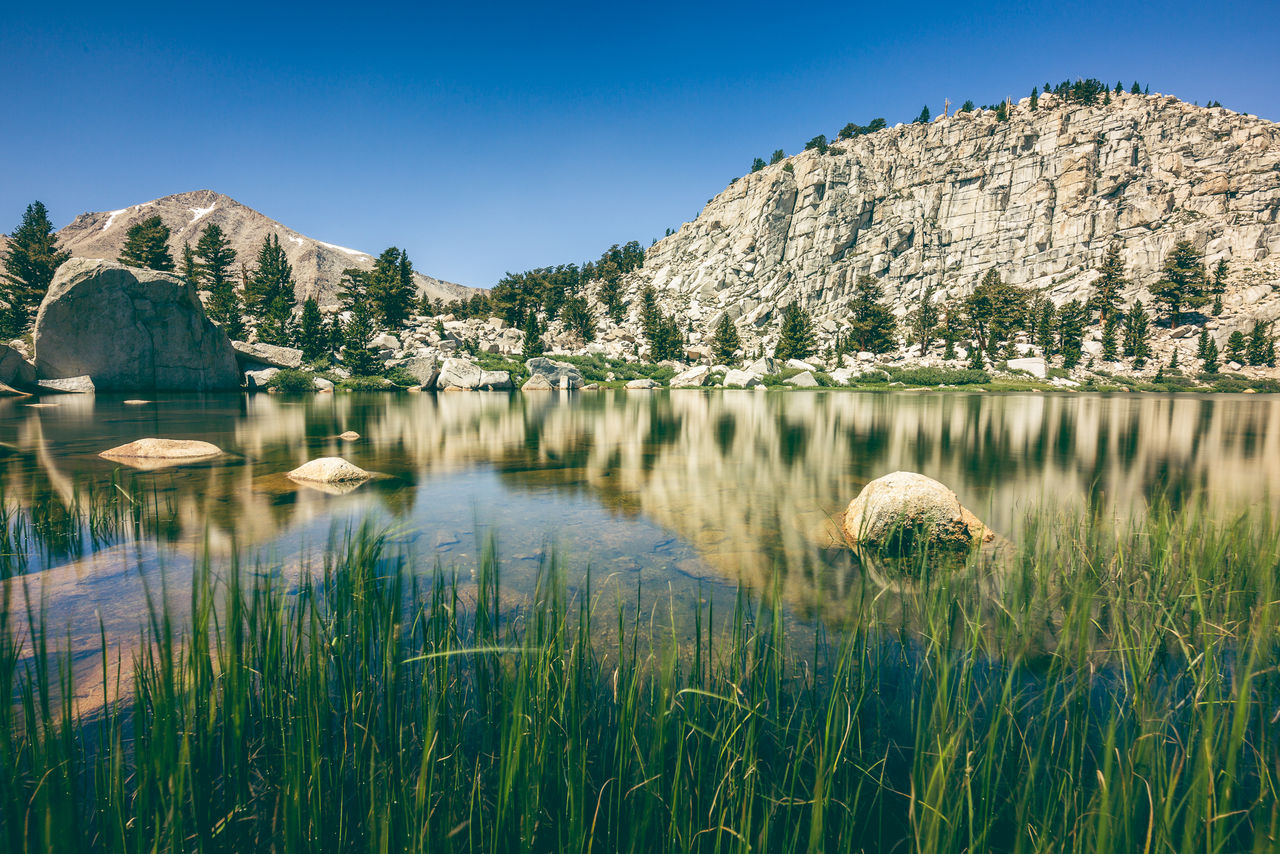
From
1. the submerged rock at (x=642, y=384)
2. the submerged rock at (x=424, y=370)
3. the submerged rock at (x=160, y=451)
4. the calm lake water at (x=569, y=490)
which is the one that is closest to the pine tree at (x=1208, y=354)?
the calm lake water at (x=569, y=490)

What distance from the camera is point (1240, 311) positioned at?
7719cm

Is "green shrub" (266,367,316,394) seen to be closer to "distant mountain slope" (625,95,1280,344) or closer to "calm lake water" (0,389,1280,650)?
"calm lake water" (0,389,1280,650)

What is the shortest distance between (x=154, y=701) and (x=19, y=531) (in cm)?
651

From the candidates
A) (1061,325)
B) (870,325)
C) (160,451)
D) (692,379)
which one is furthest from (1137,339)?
(160,451)

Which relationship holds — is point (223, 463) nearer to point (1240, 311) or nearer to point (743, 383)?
point (743, 383)

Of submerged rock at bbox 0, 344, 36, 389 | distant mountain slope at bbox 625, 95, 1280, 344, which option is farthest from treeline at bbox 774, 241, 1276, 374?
submerged rock at bbox 0, 344, 36, 389

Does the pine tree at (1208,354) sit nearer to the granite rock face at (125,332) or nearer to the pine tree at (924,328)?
the pine tree at (924,328)

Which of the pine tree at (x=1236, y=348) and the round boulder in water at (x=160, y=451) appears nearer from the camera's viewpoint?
the round boulder in water at (x=160, y=451)

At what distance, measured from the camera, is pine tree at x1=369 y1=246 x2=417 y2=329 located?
213ft

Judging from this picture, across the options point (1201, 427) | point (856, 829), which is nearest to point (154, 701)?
point (856, 829)

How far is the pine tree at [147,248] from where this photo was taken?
188 feet

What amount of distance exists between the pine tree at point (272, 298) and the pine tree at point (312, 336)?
332 centimetres

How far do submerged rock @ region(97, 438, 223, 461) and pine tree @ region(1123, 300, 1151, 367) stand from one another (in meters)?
94.4

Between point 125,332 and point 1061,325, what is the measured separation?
326 feet
